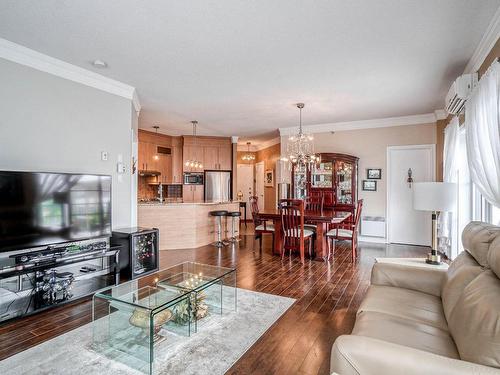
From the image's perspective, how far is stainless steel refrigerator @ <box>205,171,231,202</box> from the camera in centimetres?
830

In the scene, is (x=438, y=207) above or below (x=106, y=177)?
below

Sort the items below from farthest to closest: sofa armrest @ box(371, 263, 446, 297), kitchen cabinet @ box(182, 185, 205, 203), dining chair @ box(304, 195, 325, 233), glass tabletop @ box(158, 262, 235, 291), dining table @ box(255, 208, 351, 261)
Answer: kitchen cabinet @ box(182, 185, 205, 203) < dining chair @ box(304, 195, 325, 233) < dining table @ box(255, 208, 351, 261) < glass tabletop @ box(158, 262, 235, 291) < sofa armrest @ box(371, 263, 446, 297)

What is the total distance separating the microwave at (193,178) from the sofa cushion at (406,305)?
259 inches

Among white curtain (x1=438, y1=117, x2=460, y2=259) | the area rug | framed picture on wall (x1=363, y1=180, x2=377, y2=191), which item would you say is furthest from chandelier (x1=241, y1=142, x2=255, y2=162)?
the area rug

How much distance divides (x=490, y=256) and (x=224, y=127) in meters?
6.24

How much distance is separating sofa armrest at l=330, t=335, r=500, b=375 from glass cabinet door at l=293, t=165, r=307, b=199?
563 centimetres

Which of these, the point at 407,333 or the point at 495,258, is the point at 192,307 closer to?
the point at 407,333

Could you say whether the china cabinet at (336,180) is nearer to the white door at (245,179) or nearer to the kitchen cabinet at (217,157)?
the kitchen cabinet at (217,157)

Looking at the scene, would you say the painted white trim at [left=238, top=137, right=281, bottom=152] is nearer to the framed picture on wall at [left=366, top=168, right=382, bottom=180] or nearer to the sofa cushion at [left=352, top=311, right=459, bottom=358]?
the framed picture on wall at [left=366, top=168, right=382, bottom=180]

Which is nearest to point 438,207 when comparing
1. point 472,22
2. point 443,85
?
point 472,22

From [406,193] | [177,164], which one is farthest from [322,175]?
[177,164]

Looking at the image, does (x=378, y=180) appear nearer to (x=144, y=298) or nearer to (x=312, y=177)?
(x=312, y=177)

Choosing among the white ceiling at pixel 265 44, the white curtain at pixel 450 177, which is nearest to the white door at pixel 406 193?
the white curtain at pixel 450 177

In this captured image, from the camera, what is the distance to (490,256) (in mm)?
1636
